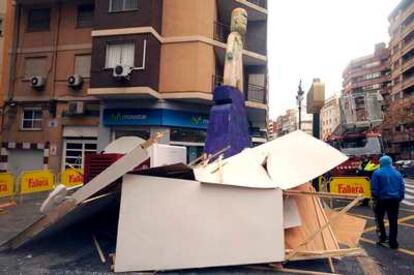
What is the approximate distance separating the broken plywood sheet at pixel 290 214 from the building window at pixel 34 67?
18.4 m

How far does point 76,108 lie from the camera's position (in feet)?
62.1

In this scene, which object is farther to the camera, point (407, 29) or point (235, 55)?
point (407, 29)

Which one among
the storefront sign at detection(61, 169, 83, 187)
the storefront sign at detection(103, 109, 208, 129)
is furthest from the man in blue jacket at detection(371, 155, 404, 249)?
the storefront sign at detection(103, 109, 208, 129)

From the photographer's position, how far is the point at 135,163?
5137mm

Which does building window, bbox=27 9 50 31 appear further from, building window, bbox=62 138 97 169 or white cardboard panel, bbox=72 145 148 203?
white cardboard panel, bbox=72 145 148 203

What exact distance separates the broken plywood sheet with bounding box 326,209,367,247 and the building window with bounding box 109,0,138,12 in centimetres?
1534

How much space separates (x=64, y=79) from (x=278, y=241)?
58.0 feet

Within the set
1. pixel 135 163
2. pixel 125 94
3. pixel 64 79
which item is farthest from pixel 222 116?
pixel 64 79

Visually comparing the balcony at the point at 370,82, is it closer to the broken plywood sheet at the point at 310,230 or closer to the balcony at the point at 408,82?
the balcony at the point at 408,82

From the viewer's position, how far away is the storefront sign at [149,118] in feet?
59.1

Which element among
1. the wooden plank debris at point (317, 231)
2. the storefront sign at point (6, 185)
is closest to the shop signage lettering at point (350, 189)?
the wooden plank debris at point (317, 231)

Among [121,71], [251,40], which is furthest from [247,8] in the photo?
[121,71]

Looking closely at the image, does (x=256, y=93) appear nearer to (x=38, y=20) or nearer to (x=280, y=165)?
(x=38, y=20)

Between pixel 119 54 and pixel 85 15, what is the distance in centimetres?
410
